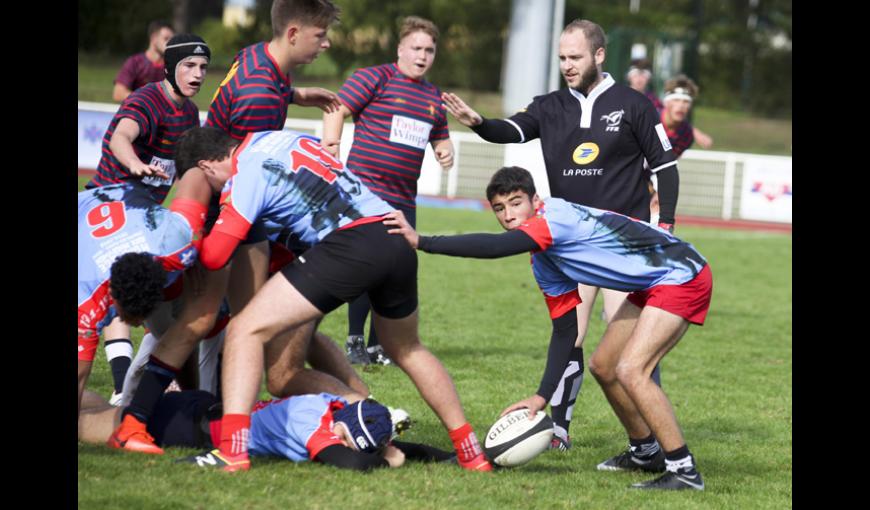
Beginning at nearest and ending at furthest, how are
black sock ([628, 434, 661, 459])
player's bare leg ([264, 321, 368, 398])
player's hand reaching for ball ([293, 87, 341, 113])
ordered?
player's bare leg ([264, 321, 368, 398])
black sock ([628, 434, 661, 459])
player's hand reaching for ball ([293, 87, 341, 113])

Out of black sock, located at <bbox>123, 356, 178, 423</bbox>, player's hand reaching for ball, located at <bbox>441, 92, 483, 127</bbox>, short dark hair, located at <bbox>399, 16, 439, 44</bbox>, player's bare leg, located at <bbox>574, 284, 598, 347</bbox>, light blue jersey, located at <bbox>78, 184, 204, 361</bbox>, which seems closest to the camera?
light blue jersey, located at <bbox>78, 184, 204, 361</bbox>

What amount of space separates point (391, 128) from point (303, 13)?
9.21 feet

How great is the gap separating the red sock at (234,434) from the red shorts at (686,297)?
194cm

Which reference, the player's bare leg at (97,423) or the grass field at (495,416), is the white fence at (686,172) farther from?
the player's bare leg at (97,423)

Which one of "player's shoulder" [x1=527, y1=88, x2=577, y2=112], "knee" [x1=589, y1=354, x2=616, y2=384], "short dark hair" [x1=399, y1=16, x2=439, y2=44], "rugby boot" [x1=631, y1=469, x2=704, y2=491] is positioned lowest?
"rugby boot" [x1=631, y1=469, x2=704, y2=491]

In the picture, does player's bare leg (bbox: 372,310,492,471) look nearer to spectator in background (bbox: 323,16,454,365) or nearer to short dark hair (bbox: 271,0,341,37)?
short dark hair (bbox: 271,0,341,37)

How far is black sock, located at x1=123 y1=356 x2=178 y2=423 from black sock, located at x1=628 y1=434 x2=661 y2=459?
2.30 m

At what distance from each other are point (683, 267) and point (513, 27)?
26006mm

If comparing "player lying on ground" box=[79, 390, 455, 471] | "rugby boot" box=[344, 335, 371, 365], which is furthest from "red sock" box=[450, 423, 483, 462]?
"rugby boot" box=[344, 335, 371, 365]

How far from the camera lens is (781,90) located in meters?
43.0

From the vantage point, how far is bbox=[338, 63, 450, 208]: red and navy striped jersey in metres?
8.52

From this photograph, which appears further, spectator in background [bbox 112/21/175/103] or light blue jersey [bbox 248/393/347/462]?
spectator in background [bbox 112/21/175/103]

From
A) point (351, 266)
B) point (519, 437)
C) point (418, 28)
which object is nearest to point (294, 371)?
point (351, 266)
